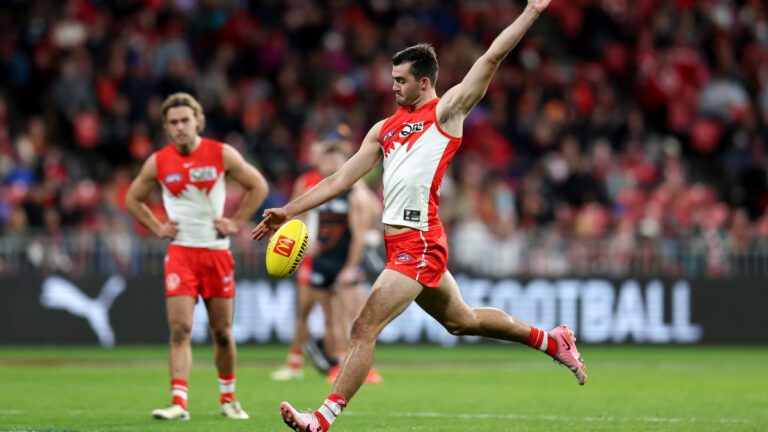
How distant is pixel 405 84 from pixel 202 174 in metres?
2.80

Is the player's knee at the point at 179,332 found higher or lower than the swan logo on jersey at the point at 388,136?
lower

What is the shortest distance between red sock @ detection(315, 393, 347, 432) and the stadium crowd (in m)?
12.2

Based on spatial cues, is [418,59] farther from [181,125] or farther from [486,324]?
[181,125]

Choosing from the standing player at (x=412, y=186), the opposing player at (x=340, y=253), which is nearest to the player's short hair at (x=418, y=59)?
the standing player at (x=412, y=186)

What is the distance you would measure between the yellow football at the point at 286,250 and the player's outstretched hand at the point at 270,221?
0.35 feet

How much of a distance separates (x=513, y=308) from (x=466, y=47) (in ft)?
26.9

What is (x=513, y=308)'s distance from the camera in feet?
69.7

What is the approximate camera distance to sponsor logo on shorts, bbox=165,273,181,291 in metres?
11.1

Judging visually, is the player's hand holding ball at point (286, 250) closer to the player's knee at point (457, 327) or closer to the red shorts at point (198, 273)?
the player's knee at point (457, 327)

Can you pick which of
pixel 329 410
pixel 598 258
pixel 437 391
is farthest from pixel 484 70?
pixel 598 258

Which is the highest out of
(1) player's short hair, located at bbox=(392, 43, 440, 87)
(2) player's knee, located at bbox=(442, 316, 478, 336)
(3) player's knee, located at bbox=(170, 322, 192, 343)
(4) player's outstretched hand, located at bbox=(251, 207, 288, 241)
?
Result: (1) player's short hair, located at bbox=(392, 43, 440, 87)

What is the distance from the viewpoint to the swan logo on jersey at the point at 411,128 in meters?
9.15

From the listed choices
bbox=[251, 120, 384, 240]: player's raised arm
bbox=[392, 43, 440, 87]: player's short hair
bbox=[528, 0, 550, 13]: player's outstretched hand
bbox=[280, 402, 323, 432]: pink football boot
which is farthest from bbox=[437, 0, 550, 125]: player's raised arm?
bbox=[280, 402, 323, 432]: pink football boot

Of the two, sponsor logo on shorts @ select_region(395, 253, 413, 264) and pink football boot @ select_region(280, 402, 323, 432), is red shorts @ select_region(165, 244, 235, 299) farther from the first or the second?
pink football boot @ select_region(280, 402, 323, 432)
